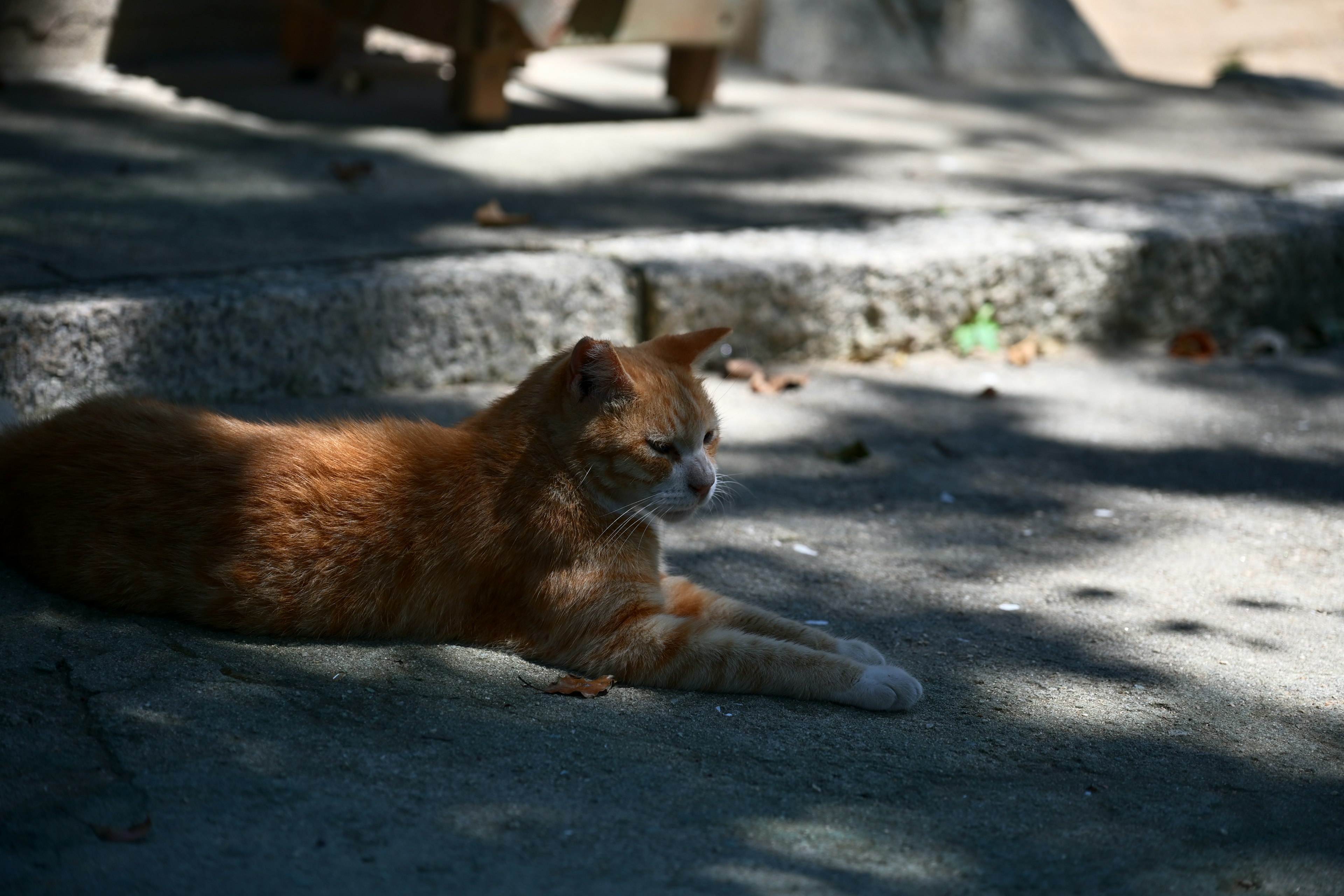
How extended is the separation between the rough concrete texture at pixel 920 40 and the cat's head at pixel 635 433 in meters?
4.54

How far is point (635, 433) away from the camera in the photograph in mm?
2762

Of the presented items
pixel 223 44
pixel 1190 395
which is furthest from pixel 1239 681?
pixel 223 44

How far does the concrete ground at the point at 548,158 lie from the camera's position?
13.8 feet

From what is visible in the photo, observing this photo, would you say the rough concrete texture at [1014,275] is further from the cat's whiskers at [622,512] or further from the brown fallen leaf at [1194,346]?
the cat's whiskers at [622,512]

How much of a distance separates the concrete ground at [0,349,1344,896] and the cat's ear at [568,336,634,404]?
0.61 m

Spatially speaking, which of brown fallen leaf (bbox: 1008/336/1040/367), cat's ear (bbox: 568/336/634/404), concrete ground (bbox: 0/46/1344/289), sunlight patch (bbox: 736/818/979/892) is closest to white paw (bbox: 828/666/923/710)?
sunlight patch (bbox: 736/818/979/892)

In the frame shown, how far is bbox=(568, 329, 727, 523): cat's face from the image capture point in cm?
274

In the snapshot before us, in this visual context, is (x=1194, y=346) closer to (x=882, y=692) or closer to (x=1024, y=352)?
(x=1024, y=352)

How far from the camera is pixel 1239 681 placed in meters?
2.72

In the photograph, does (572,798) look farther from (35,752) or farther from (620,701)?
(35,752)

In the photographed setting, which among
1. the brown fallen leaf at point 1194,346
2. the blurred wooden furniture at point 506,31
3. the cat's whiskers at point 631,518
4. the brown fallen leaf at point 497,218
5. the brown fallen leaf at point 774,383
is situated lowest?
the cat's whiskers at point 631,518

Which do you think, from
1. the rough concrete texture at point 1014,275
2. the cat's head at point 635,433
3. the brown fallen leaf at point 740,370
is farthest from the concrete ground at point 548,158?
the cat's head at point 635,433

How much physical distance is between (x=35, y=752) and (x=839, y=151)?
4.37m

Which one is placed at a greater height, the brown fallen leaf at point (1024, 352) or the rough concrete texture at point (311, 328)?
the brown fallen leaf at point (1024, 352)
